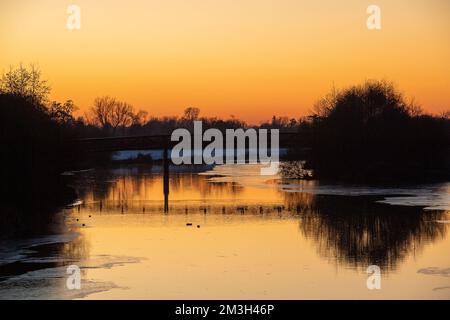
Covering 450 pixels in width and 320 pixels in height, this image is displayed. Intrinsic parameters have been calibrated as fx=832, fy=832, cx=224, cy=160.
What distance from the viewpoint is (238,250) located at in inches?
1357

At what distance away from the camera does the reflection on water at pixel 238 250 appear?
1053 inches

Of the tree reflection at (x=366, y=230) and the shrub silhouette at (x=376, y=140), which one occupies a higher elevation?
the shrub silhouette at (x=376, y=140)

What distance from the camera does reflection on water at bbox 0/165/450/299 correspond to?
26750mm

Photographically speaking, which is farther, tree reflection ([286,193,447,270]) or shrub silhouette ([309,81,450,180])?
shrub silhouette ([309,81,450,180])

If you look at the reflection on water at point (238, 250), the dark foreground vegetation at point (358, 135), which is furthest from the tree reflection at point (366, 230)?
the dark foreground vegetation at point (358, 135)

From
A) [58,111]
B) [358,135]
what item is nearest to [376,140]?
[358,135]

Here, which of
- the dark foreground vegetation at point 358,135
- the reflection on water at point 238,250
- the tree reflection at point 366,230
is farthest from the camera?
the dark foreground vegetation at point 358,135

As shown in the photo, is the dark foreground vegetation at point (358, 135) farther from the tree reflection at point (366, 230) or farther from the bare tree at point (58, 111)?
the tree reflection at point (366, 230)

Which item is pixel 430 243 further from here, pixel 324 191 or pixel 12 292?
pixel 324 191

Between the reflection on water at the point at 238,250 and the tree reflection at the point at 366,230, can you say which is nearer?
the reflection on water at the point at 238,250

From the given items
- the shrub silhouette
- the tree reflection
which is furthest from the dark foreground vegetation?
the tree reflection

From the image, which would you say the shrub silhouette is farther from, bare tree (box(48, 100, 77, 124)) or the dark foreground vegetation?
bare tree (box(48, 100, 77, 124))

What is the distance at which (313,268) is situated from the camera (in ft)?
99.6

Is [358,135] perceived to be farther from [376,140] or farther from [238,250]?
[238,250]
